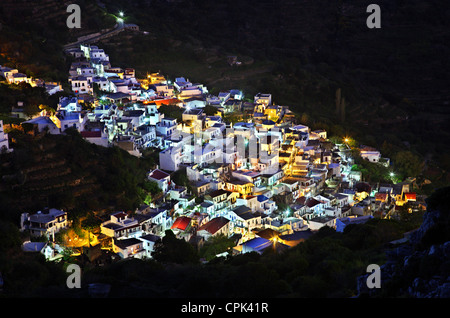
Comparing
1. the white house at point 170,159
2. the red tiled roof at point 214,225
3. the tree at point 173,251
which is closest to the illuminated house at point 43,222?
the tree at point 173,251

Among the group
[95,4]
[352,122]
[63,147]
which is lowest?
[352,122]

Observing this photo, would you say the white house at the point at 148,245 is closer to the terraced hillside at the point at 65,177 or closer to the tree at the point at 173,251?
the tree at the point at 173,251

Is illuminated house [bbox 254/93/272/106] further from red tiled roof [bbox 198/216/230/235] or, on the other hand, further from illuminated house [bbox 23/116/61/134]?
illuminated house [bbox 23/116/61/134]

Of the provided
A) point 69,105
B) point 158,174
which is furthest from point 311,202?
point 69,105

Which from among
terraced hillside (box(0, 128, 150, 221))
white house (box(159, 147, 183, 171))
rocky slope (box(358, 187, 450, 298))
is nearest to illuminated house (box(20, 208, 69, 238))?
terraced hillside (box(0, 128, 150, 221))
